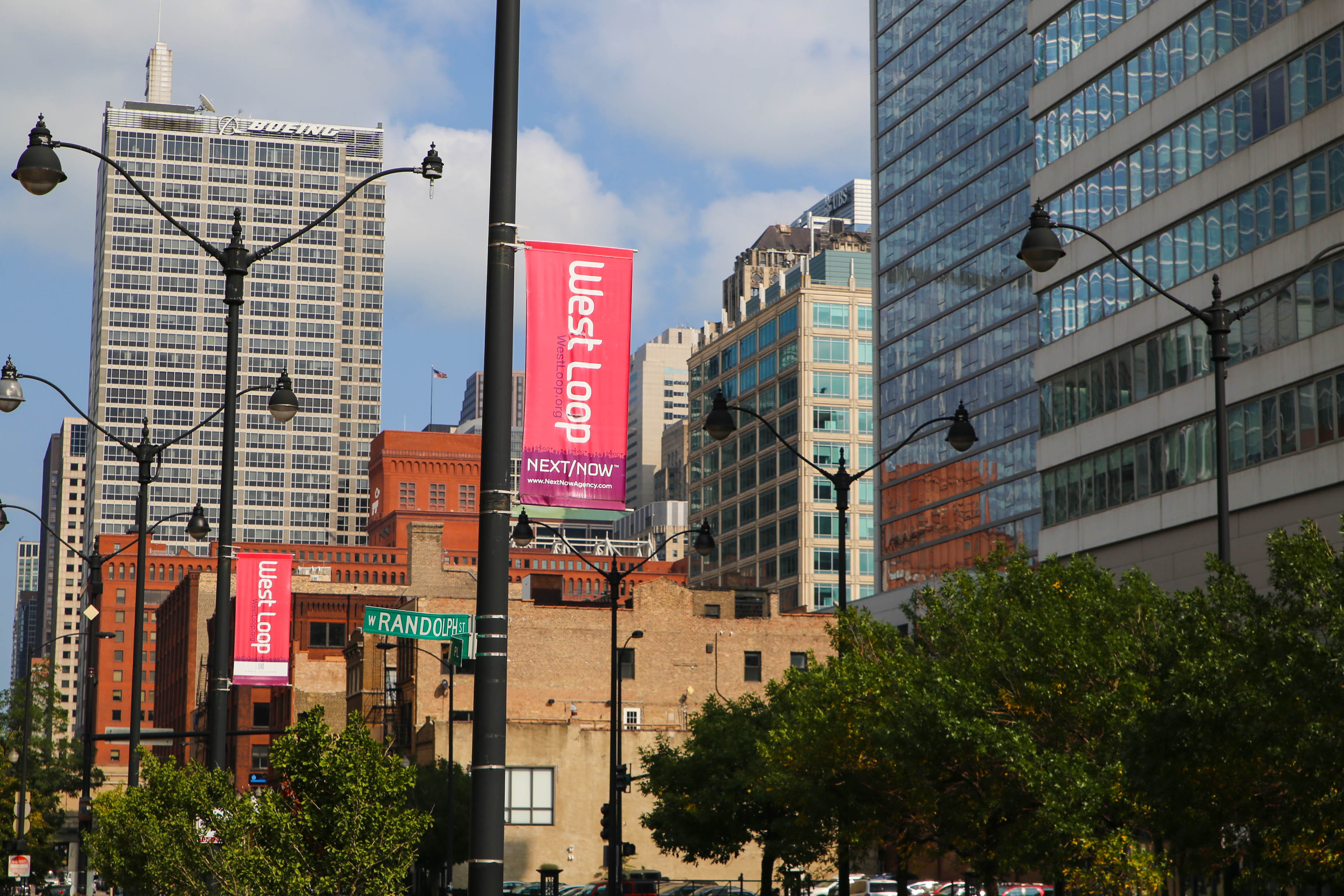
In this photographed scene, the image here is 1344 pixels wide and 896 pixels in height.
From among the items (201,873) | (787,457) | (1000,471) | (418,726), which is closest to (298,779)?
(201,873)

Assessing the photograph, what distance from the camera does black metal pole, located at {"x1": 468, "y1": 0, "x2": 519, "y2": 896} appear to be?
10633 mm

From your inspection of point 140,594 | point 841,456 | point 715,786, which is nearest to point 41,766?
point 715,786

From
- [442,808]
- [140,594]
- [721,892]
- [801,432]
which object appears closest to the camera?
[140,594]

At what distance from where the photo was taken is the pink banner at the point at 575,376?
13.4 meters

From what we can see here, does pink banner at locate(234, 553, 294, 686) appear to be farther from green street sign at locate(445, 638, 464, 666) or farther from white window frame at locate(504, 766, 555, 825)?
white window frame at locate(504, 766, 555, 825)

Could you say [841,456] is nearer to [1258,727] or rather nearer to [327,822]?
[1258,727]

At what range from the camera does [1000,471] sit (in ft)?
369

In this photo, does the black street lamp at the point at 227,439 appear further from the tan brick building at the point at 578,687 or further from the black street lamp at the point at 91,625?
the tan brick building at the point at 578,687

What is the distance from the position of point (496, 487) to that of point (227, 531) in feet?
37.2

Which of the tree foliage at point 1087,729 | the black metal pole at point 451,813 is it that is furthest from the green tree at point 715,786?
the black metal pole at point 451,813

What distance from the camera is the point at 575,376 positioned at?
13625 millimetres

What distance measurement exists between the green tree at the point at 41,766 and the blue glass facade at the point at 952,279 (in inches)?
2415

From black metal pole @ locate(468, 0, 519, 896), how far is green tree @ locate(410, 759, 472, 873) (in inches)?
2412

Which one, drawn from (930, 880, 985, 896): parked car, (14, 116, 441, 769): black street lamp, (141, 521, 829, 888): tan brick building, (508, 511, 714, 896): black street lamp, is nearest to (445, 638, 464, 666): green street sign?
(14, 116, 441, 769): black street lamp
